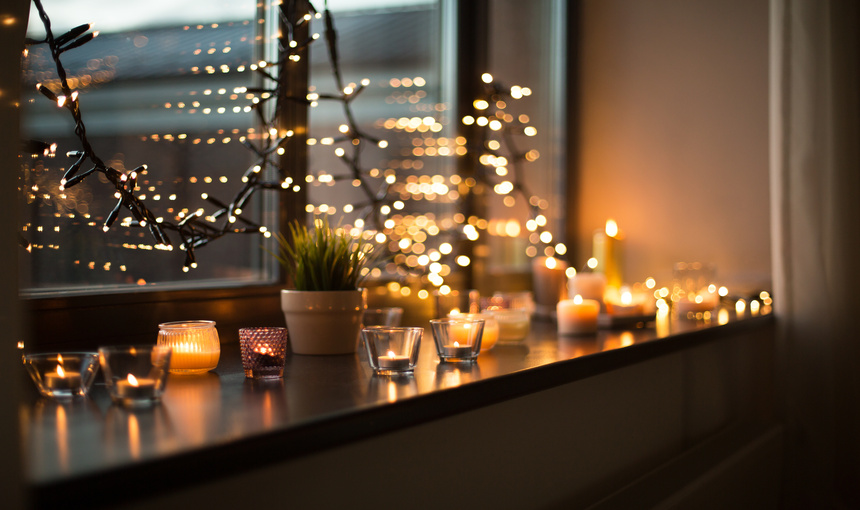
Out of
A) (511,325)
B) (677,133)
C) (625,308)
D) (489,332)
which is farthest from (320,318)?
(677,133)

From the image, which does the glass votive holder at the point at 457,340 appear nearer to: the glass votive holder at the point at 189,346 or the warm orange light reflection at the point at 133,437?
the glass votive holder at the point at 189,346

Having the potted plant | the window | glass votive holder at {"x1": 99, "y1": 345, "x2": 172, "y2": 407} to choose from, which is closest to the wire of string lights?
the window

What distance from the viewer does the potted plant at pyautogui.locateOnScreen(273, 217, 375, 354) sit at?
1290mm

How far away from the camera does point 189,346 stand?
3.54 feet

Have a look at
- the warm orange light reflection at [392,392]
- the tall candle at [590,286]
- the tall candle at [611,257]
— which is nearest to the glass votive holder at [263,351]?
the warm orange light reflection at [392,392]

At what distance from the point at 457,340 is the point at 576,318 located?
1.69 ft

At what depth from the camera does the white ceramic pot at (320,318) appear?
129cm

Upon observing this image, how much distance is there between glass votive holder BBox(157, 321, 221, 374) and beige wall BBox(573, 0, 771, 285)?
1.84 m

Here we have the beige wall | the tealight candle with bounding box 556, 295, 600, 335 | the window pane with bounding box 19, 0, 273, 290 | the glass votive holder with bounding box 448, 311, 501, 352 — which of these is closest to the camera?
the window pane with bounding box 19, 0, 273, 290

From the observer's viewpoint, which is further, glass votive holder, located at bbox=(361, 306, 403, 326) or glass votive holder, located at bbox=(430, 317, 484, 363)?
glass votive holder, located at bbox=(361, 306, 403, 326)

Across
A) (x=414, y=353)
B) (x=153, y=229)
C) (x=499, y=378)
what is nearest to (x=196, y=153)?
(x=153, y=229)

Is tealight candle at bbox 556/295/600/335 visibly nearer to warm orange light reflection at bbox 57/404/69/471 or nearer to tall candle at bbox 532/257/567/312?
tall candle at bbox 532/257/567/312

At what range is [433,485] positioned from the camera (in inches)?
40.1

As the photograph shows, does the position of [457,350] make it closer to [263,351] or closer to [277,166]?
[263,351]
